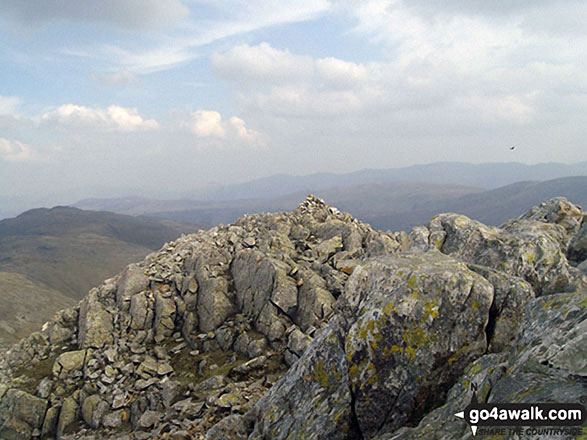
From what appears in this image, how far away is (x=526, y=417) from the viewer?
616 cm

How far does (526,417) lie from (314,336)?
1722 centimetres

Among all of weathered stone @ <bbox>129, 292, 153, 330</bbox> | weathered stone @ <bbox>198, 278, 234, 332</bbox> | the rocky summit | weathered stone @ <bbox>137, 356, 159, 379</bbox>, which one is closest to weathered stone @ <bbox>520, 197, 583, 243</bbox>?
the rocky summit

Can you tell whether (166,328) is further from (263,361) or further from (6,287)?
(6,287)

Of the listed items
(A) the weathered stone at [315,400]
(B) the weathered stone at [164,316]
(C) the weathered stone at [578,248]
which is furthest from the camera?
(B) the weathered stone at [164,316]

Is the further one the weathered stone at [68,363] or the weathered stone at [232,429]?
the weathered stone at [68,363]

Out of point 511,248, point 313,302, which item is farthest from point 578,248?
point 313,302

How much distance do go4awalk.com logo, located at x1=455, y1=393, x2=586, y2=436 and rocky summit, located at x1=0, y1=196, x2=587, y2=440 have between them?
210mm

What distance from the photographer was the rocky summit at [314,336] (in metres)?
8.82

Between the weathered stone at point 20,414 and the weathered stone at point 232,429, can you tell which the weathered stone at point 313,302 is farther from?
the weathered stone at point 20,414

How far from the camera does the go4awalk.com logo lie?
5.51 metres

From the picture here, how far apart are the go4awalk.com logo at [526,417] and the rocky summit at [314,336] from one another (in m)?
0.21

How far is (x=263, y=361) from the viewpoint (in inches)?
967

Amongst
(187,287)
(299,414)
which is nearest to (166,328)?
(187,287)

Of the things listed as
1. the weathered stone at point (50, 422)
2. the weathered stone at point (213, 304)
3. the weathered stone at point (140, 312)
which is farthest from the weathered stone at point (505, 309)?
the weathered stone at point (50, 422)
